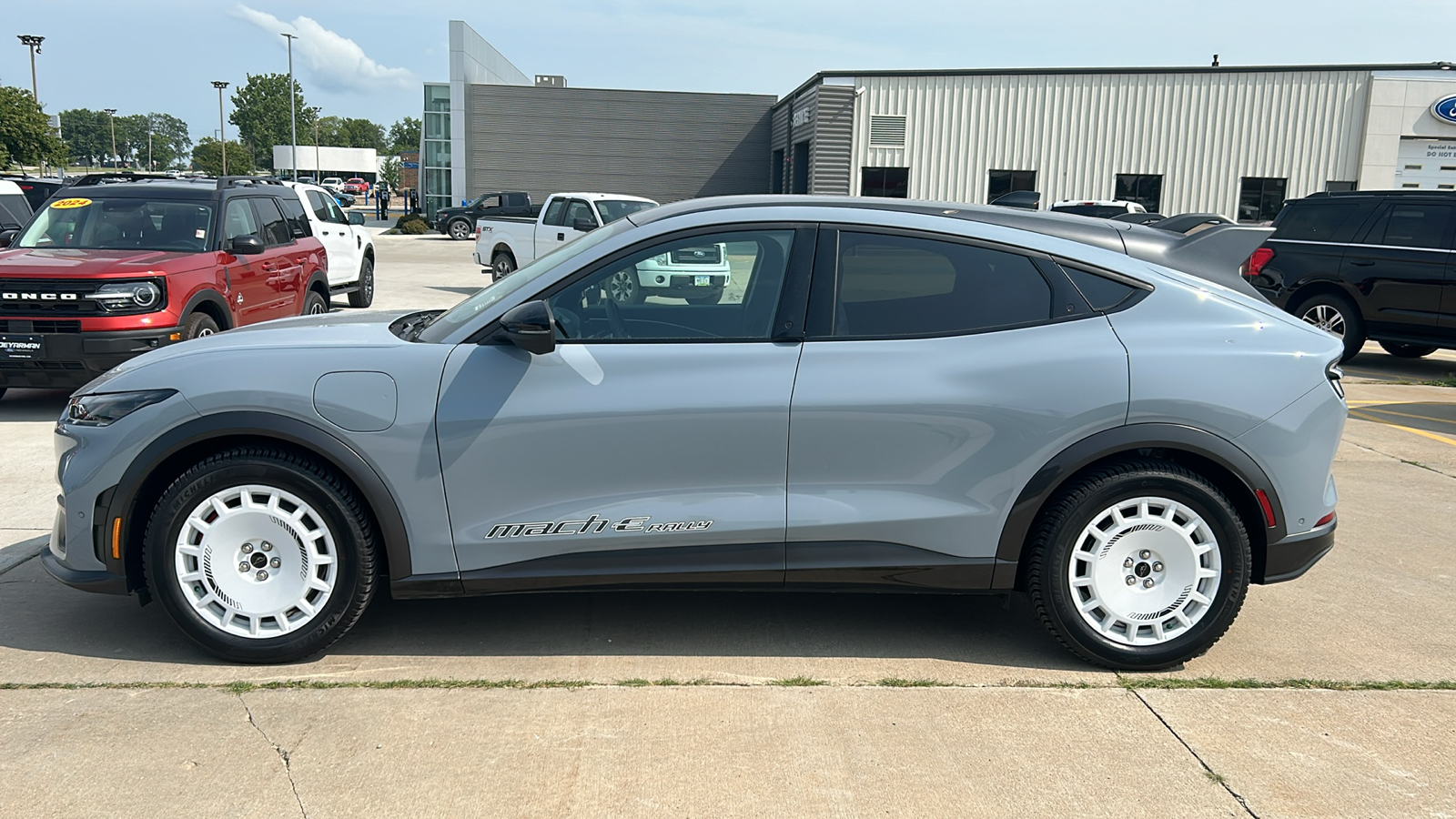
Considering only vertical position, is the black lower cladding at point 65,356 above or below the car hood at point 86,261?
below

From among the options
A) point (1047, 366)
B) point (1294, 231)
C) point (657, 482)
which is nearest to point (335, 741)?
point (657, 482)

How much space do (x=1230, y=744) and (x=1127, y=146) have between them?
3034 cm

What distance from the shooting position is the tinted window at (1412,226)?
11047 mm

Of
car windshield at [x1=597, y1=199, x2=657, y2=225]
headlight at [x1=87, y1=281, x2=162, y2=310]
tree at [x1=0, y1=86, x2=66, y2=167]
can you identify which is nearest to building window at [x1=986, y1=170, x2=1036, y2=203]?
car windshield at [x1=597, y1=199, x2=657, y2=225]

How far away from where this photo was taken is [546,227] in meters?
18.6

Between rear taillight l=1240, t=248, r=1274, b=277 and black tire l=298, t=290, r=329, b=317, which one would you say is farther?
rear taillight l=1240, t=248, r=1274, b=277

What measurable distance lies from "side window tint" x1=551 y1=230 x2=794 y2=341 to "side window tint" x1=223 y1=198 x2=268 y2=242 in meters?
6.94

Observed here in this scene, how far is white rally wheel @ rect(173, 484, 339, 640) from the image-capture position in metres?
3.81

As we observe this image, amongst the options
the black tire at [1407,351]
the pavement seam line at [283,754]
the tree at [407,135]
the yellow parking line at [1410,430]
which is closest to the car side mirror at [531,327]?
the pavement seam line at [283,754]

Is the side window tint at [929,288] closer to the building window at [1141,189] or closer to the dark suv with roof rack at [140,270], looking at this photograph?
the dark suv with roof rack at [140,270]

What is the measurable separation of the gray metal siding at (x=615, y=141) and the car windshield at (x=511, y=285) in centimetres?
4099

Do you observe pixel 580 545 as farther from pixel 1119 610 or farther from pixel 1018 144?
pixel 1018 144

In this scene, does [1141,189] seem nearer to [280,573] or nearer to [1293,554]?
[1293,554]

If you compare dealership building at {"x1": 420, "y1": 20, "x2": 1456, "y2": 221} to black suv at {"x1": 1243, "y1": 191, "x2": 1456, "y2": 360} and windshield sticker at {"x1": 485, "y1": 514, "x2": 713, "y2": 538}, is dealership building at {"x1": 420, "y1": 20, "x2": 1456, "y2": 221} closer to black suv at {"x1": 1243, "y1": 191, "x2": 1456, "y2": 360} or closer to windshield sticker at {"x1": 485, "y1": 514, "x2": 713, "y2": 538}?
black suv at {"x1": 1243, "y1": 191, "x2": 1456, "y2": 360}
